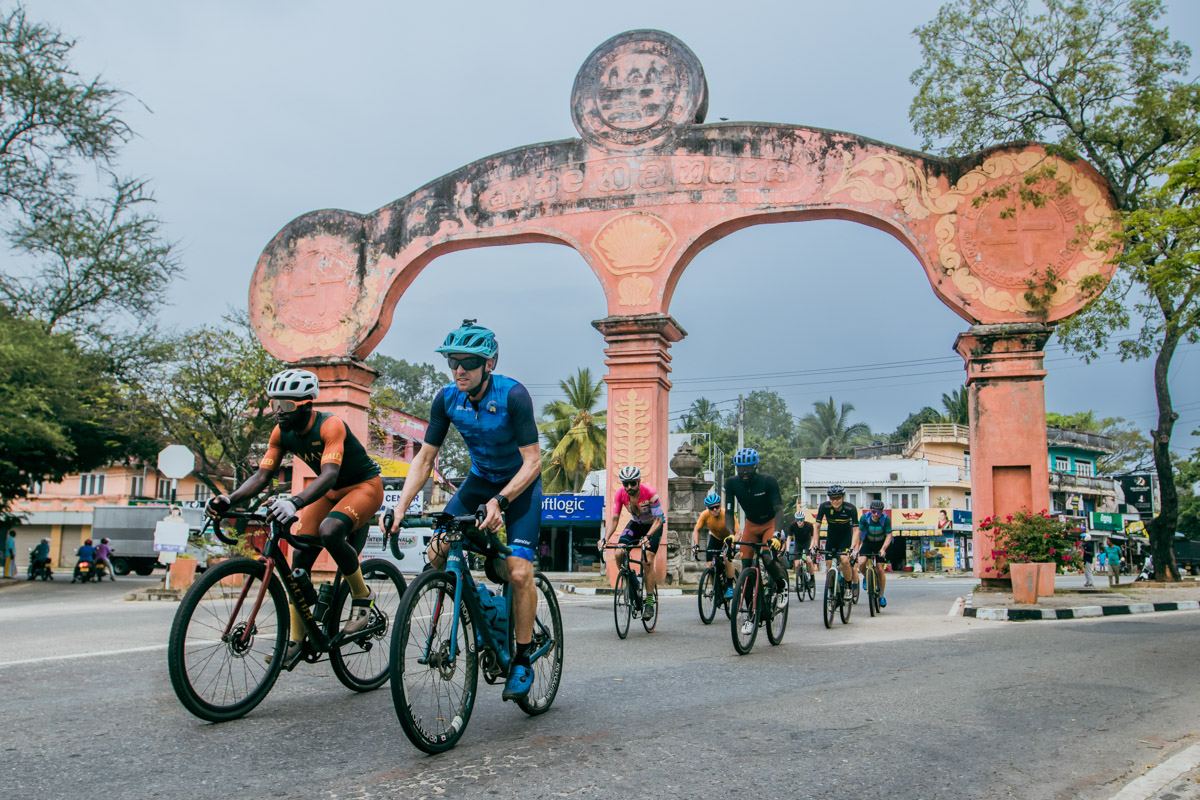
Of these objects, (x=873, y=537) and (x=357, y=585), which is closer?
(x=357, y=585)

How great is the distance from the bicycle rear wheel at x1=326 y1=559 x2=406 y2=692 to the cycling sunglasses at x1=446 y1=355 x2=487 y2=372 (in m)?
1.37

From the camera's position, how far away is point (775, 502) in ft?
28.7

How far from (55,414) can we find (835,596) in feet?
66.9

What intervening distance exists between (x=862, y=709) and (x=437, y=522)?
2685mm

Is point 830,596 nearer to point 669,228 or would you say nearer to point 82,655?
point 82,655

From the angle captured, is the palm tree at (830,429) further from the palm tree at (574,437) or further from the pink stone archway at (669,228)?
the pink stone archway at (669,228)

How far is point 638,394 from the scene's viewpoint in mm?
16281

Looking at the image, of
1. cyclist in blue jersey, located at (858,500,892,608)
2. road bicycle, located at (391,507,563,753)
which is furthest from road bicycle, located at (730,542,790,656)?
cyclist in blue jersey, located at (858,500,892,608)

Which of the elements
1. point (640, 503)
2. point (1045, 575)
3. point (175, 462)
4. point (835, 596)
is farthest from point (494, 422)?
point (175, 462)

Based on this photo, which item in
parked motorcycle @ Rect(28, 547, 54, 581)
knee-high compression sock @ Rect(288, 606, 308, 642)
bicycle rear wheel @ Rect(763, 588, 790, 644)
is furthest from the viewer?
parked motorcycle @ Rect(28, 547, 54, 581)

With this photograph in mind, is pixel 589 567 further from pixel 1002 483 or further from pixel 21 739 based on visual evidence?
pixel 21 739

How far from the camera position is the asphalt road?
369 centimetres

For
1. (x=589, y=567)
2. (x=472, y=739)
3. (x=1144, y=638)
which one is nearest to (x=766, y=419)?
(x=589, y=567)

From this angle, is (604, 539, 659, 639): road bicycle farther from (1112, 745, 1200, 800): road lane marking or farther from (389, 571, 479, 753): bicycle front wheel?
(1112, 745, 1200, 800): road lane marking
